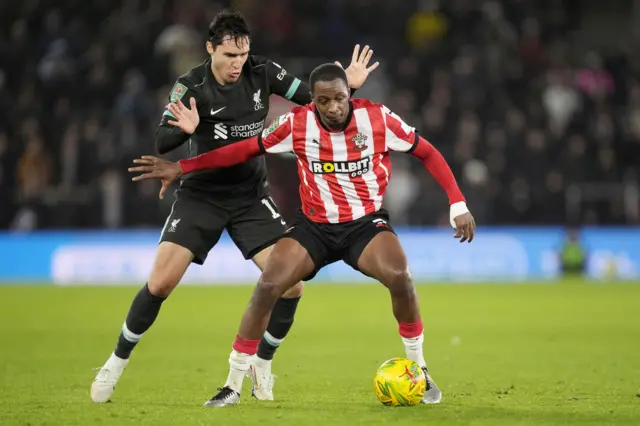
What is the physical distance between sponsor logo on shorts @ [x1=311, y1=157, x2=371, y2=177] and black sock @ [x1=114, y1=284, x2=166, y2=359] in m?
1.38

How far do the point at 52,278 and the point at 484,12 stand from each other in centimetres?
990

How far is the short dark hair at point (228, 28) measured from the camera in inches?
280

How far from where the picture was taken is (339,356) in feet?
31.3

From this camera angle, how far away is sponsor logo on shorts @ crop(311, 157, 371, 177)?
22.6ft

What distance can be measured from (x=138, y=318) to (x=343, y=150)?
1.75 meters

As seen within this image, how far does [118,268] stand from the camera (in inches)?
719

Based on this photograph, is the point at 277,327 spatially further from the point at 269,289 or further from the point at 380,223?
the point at 380,223

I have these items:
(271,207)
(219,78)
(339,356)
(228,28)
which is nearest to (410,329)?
(271,207)

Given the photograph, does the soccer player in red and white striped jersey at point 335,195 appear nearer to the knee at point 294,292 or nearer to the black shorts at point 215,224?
the black shorts at point 215,224

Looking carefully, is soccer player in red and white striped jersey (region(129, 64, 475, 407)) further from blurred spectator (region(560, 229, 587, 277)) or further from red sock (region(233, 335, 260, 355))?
blurred spectator (region(560, 229, 587, 277))

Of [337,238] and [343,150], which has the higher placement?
[343,150]

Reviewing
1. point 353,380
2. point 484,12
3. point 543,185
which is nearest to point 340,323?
point 353,380

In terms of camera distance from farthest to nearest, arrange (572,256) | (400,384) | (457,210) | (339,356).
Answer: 1. (572,256)
2. (339,356)
3. (457,210)
4. (400,384)

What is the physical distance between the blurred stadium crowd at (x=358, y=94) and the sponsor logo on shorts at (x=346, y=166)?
37.1 feet
